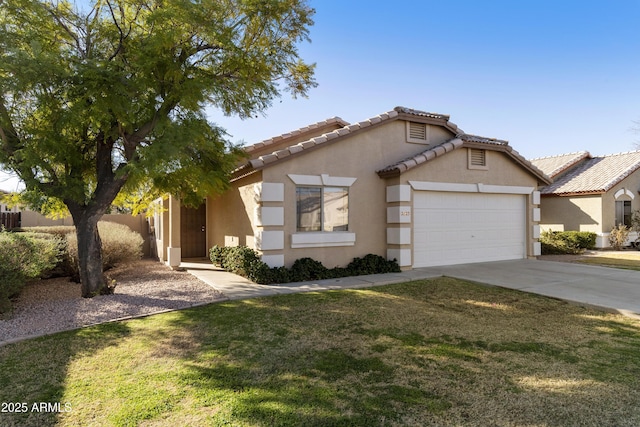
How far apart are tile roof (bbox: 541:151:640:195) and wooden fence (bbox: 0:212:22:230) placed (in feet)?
93.1

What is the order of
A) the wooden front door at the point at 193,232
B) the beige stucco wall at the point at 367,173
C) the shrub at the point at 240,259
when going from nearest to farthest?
the shrub at the point at 240,259 → the beige stucco wall at the point at 367,173 → the wooden front door at the point at 193,232

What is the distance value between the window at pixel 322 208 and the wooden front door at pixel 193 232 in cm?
716

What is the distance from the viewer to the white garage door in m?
12.7

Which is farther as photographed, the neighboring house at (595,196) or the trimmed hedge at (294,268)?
the neighboring house at (595,196)

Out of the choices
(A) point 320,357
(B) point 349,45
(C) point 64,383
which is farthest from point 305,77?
(C) point 64,383

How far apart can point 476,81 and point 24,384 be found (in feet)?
61.1

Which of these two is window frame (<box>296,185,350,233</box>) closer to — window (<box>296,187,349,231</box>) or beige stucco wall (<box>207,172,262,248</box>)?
window (<box>296,187,349,231</box>)

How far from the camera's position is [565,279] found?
10.6 m

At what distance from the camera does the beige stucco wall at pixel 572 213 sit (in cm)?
2018

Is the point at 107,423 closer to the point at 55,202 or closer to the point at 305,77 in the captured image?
the point at 55,202

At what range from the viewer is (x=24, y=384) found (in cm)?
430

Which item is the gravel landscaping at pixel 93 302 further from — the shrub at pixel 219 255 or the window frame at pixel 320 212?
the window frame at pixel 320 212

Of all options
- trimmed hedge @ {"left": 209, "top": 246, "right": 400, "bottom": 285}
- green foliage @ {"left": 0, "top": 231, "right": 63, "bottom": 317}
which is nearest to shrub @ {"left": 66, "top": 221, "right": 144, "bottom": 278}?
green foliage @ {"left": 0, "top": 231, "right": 63, "bottom": 317}

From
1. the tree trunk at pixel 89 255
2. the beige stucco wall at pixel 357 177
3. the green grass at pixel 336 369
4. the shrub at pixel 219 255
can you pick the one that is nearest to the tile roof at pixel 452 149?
the beige stucco wall at pixel 357 177
